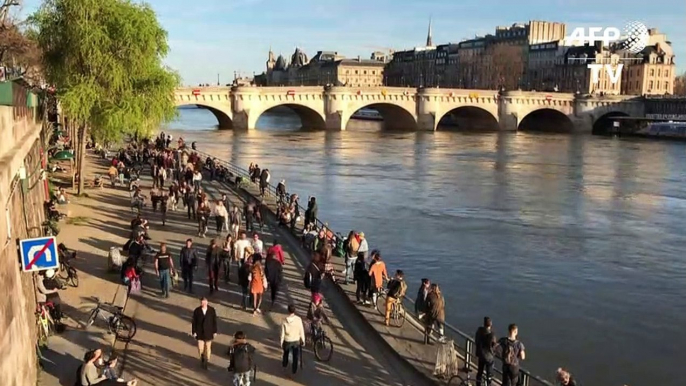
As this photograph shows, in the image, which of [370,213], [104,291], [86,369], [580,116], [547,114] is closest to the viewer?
[86,369]

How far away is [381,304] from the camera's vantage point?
45.0ft

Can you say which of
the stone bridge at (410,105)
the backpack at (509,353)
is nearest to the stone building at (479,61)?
the stone bridge at (410,105)

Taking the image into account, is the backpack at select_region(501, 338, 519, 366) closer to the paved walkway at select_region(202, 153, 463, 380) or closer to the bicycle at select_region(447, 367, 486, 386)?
the bicycle at select_region(447, 367, 486, 386)

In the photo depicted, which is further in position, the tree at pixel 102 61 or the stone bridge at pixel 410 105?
the stone bridge at pixel 410 105

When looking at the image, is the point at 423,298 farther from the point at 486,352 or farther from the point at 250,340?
the point at 250,340

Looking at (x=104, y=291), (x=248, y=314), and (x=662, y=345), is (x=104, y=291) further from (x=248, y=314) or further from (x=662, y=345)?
(x=662, y=345)

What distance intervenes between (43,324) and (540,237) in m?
18.0

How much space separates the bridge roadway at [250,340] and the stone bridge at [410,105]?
5887 cm

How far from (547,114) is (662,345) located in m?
87.5

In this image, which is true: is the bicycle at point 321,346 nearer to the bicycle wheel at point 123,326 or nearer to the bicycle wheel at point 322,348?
the bicycle wheel at point 322,348

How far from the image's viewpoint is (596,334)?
50.4 feet

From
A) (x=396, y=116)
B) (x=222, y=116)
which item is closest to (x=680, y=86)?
(x=396, y=116)

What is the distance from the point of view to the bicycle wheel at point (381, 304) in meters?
13.3

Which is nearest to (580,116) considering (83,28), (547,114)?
(547,114)
